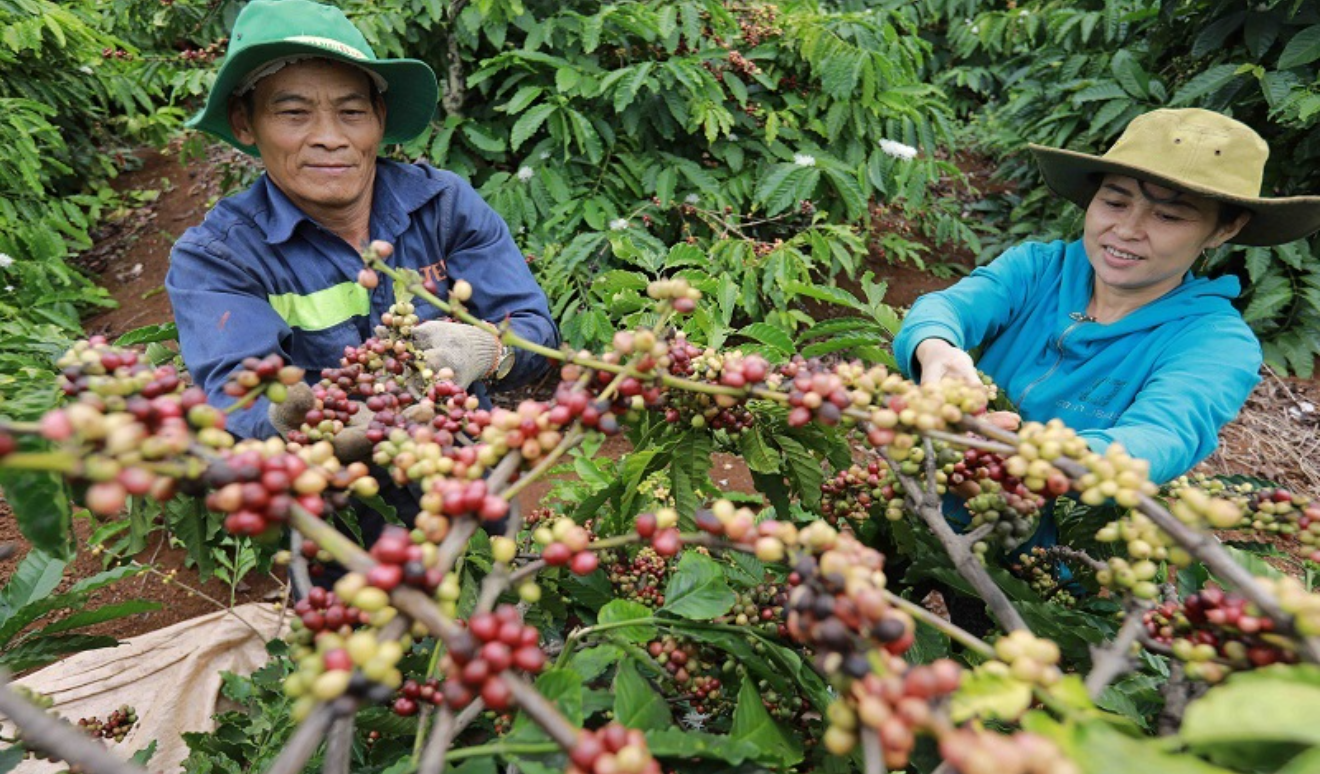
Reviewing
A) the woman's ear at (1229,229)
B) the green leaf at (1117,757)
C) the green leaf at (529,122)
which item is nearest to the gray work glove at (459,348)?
the green leaf at (1117,757)

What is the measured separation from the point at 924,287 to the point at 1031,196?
4.46 feet

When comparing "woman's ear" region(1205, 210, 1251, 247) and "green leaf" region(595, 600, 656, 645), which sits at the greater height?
"woman's ear" region(1205, 210, 1251, 247)

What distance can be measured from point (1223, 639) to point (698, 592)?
66 cm

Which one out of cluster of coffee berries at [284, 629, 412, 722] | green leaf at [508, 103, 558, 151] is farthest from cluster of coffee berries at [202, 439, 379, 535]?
green leaf at [508, 103, 558, 151]

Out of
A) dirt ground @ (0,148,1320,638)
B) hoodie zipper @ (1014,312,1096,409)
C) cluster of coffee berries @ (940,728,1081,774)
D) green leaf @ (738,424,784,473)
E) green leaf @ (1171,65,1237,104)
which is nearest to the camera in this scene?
cluster of coffee berries @ (940,728,1081,774)

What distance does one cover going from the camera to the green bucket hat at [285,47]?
1.85 metres

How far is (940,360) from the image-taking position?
5.62 ft

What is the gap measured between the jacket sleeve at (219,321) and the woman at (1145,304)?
1522 millimetres

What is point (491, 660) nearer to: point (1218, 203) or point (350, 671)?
point (350, 671)

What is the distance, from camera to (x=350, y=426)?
1.23 m

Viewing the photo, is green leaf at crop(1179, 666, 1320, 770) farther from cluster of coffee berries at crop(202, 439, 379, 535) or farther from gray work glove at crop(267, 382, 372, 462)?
gray work glove at crop(267, 382, 372, 462)

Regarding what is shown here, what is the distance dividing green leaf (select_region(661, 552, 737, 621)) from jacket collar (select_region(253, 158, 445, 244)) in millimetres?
1477

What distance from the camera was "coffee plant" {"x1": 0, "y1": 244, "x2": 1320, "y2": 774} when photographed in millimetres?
567

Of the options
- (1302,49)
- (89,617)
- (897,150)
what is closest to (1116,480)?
(89,617)
